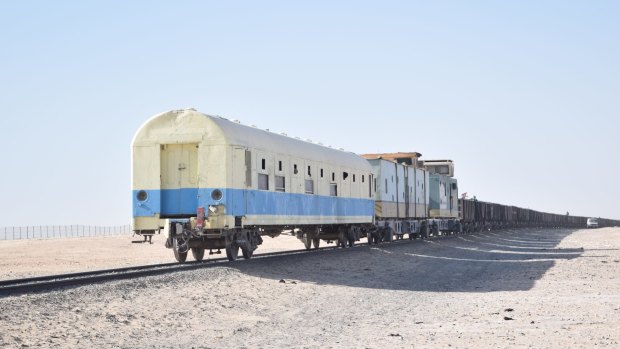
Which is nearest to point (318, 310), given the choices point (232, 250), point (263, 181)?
point (232, 250)

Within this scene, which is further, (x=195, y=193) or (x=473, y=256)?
(x=473, y=256)

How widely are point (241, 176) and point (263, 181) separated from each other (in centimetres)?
163

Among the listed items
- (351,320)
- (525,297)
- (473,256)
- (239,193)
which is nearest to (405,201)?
(473,256)

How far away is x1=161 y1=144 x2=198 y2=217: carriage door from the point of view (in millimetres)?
22172

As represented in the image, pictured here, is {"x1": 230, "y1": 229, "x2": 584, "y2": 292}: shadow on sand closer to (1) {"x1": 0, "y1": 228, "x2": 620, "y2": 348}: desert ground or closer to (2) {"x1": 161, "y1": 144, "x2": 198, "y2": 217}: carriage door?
(1) {"x1": 0, "y1": 228, "x2": 620, "y2": 348}: desert ground

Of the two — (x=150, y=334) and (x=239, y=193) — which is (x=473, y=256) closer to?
(x=239, y=193)

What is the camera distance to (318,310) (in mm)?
15867

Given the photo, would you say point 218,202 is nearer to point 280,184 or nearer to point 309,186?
point 280,184

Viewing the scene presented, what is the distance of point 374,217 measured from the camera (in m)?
36.7

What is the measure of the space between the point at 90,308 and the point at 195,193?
825 cm

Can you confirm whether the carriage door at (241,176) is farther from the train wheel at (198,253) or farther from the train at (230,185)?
the train wheel at (198,253)

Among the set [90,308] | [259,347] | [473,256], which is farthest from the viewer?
[473,256]

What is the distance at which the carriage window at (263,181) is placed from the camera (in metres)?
23.5

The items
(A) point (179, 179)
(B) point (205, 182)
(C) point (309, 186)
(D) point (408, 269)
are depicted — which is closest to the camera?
(B) point (205, 182)
